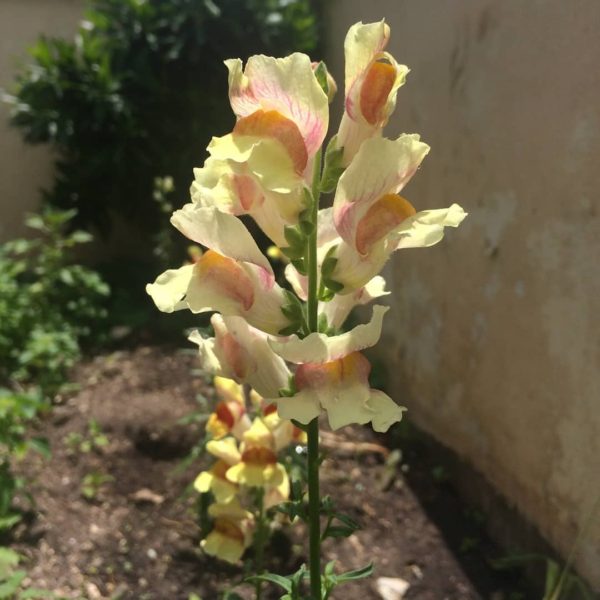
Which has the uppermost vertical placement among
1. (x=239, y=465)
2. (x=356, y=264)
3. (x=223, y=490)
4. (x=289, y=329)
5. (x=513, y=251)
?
(x=356, y=264)

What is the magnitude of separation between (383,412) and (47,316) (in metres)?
2.73

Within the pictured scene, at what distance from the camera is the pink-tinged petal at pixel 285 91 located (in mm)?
826

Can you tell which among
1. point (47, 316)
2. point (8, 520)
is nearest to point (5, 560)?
point (8, 520)

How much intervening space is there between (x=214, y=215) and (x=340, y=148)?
22 centimetres

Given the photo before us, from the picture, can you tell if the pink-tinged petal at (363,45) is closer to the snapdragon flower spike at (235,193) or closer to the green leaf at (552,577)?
the snapdragon flower spike at (235,193)

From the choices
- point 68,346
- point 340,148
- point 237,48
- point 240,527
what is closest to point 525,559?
point 240,527

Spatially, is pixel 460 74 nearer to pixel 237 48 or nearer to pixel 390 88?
pixel 390 88

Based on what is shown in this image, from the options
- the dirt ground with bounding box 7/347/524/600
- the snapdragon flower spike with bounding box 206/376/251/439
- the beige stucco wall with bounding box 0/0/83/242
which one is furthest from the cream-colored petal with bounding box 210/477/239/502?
the beige stucco wall with bounding box 0/0/83/242

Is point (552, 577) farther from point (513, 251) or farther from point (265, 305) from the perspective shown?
point (265, 305)

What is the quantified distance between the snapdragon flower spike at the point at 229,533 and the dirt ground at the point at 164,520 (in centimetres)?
17

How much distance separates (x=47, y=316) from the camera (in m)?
3.21

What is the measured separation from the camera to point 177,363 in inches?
125

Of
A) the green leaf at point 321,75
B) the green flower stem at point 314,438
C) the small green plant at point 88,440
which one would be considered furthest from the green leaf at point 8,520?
the green leaf at point 321,75

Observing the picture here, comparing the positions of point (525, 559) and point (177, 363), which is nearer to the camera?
point (525, 559)
